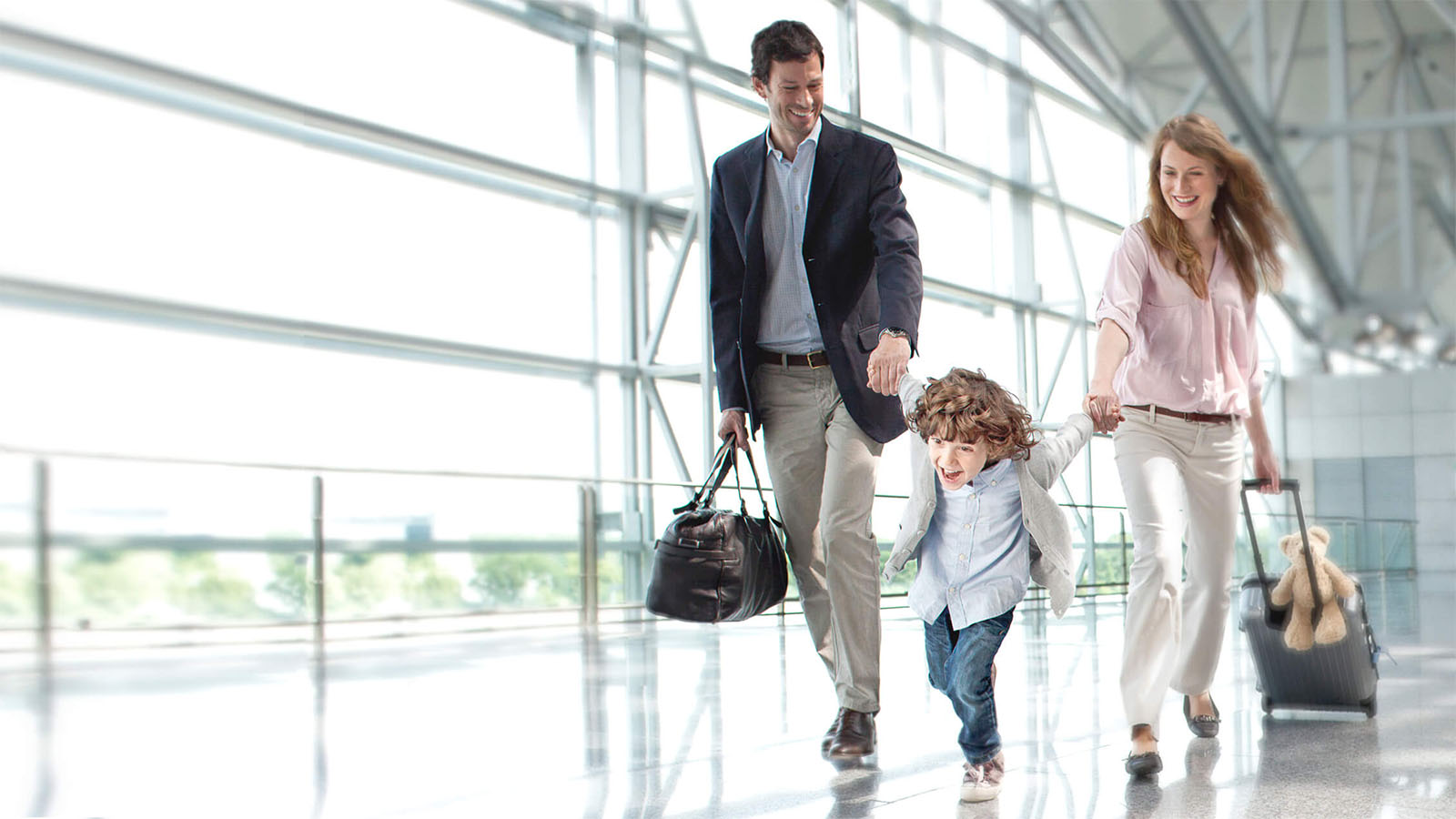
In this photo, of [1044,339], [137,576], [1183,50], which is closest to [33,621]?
[137,576]

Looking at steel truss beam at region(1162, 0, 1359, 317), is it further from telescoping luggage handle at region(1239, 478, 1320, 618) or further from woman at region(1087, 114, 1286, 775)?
woman at region(1087, 114, 1286, 775)

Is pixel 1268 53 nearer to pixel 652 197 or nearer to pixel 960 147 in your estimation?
pixel 960 147

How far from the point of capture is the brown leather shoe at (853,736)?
2.78 meters

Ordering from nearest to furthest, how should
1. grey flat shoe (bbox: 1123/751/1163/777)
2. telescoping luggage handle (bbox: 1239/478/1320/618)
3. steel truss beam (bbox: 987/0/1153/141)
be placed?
grey flat shoe (bbox: 1123/751/1163/777), telescoping luggage handle (bbox: 1239/478/1320/618), steel truss beam (bbox: 987/0/1153/141)

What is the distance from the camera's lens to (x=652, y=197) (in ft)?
37.0

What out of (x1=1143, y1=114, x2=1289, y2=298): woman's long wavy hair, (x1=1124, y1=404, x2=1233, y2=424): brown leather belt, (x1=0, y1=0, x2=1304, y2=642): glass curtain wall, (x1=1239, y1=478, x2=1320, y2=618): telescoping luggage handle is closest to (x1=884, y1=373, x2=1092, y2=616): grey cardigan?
(x1=1124, y1=404, x2=1233, y2=424): brown leather belt

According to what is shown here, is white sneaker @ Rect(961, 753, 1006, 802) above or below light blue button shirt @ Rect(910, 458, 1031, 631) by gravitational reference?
below

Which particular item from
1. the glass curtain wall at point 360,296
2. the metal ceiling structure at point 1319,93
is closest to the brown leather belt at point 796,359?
the glass curtain wall at point 360,296

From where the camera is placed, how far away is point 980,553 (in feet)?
8.09

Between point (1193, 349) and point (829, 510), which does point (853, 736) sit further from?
point (1193, 349)

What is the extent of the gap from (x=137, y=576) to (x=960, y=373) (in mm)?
5451

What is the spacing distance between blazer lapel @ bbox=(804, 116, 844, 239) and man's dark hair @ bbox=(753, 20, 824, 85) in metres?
A: 0.23

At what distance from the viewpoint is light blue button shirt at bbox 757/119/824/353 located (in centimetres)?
309

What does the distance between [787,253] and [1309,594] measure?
1.60 m
